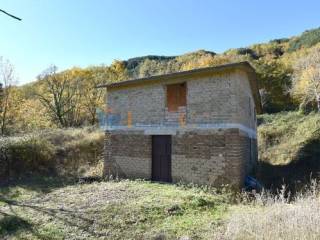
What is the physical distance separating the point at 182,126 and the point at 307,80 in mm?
23739

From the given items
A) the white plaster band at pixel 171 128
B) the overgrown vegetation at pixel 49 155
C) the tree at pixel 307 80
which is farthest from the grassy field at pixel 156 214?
the tree at pixel 307 80

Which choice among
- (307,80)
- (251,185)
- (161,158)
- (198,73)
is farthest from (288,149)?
(307,80)

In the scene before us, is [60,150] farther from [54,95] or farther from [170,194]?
[54,95]

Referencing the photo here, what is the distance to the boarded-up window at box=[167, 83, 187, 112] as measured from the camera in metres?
13.1

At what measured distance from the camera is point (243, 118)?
13.4 meters

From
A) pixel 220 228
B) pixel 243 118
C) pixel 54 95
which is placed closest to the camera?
pixel 220 228

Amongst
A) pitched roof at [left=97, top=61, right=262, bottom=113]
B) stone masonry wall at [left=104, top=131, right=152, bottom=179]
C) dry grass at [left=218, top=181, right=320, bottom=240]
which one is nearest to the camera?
dry grass at [left=218, top=181, right=320, bottom=240]

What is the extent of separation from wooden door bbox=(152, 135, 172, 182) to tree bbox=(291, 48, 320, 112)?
20.2 m

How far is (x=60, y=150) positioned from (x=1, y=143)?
3.53 m

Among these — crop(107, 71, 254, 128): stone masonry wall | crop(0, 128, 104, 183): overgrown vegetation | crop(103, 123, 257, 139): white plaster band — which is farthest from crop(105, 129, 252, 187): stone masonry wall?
crop(0, 128, 104, 183): overgrown vegetation

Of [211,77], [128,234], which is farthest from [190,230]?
[211,77]

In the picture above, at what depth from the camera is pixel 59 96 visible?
3269 centimetres

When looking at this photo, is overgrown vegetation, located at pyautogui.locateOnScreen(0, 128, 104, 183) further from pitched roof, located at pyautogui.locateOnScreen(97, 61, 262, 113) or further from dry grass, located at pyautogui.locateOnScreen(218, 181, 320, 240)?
dry grass, located at pyautogui.locateOnScreen(218, 181, 320, 240)

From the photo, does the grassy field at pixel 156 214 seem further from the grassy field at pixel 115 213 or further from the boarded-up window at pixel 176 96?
the boarded-up window at pixel 176 96
